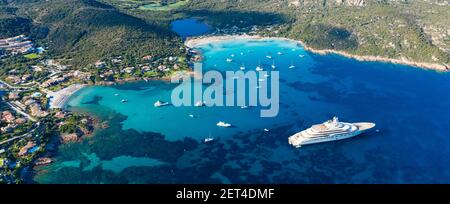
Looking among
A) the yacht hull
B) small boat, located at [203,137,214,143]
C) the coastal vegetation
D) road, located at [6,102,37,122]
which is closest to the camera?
the yacht hull

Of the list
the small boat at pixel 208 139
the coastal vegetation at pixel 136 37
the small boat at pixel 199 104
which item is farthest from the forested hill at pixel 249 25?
the small boat at pixel 208 139

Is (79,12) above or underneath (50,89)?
above

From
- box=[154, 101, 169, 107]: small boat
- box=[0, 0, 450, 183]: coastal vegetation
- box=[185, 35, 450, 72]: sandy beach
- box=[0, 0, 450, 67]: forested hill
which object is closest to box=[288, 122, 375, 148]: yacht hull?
box=[154, 101, 169, 107]: small boat

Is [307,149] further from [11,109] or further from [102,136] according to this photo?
[11,109]

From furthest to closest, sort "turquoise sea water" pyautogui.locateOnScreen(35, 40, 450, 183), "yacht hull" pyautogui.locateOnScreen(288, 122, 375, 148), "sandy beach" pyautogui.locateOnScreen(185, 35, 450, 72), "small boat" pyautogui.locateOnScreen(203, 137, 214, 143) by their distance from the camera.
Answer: "sandy beach" pyautogui.locateOnScreen(185, 35, 450, 72)
"small boat" pyautogui.locateOnScreen(203, 137, 214, 143)
"yacht hull" pyautogui.locateOnScreen(288, 122, 375, 148)
"turquoise sea water" pyautogui.locateOnScreen(35, 40, 450, 183)

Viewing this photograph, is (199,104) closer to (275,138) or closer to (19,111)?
(275,138)

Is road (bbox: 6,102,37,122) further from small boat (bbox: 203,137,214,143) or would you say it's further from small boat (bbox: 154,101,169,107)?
small boat (bbox: 203,137,214,143)

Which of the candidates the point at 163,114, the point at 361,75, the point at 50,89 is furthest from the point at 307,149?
the point at 50,89

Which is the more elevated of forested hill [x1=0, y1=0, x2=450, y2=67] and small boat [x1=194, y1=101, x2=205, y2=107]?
forested hill [x1=0, y1=0, x2=450, y2=67]
